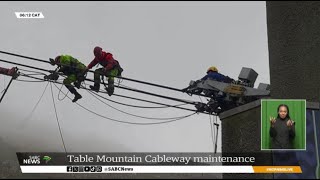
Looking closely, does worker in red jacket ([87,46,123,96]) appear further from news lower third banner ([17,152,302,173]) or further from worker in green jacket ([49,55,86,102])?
news lower third banner ([17,152,302,173])

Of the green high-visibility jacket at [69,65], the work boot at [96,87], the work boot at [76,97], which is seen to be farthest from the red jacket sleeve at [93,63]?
the work boot at [76,97]

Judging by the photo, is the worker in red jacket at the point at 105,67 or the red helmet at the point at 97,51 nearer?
the worker in red jacket at the point at 105,67

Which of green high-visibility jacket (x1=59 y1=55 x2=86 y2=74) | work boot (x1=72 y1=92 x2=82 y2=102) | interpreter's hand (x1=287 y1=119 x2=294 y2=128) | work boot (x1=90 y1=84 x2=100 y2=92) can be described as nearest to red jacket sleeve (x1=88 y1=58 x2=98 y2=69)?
green high-visibility jacket (x1=59 y1=55 x2=86 y2=74)

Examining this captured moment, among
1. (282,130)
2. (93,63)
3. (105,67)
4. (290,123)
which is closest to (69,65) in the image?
(93,63)

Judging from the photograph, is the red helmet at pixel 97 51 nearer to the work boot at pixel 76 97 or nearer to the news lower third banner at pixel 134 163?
the work boot at pixel 76 97

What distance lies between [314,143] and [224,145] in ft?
6.75

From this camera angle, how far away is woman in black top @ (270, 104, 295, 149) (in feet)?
32.9

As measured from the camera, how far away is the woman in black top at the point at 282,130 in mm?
10016

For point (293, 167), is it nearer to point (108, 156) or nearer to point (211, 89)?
point (108, 156)

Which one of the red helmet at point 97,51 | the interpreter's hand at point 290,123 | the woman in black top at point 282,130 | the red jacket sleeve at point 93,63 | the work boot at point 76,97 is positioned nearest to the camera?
the woman in black top at point 282,130

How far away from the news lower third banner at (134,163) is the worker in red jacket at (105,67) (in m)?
3.97

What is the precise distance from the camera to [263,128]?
33.6ft

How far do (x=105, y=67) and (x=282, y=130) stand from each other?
7.53 metres

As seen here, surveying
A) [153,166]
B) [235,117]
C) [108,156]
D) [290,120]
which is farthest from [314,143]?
[108,156]
